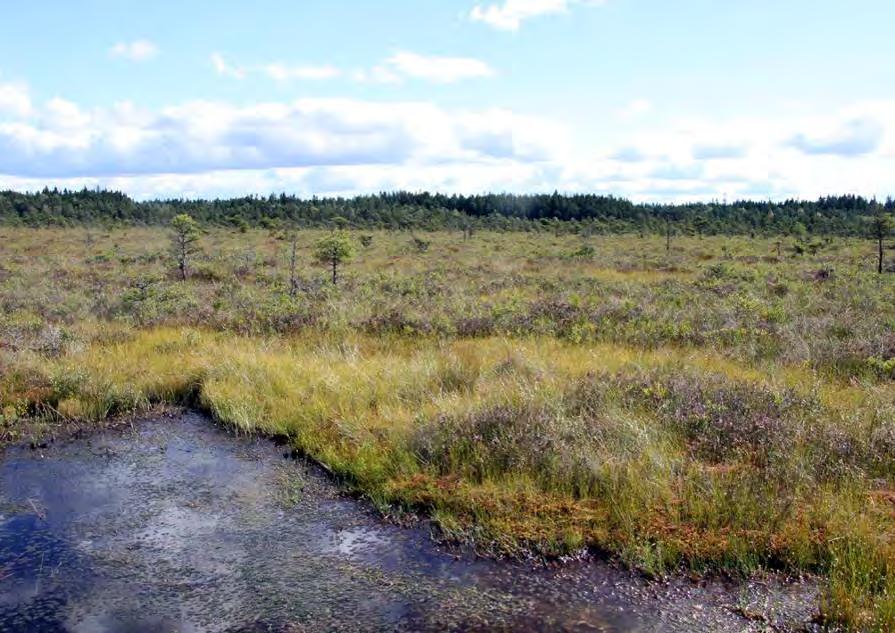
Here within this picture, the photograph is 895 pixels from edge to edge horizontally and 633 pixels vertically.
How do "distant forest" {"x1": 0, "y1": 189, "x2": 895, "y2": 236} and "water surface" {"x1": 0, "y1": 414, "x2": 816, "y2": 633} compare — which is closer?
"water surface" {"x1": 0, "y1": 414, "x2": 816, "y2": 633}

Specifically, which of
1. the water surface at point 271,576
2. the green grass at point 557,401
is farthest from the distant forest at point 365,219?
the water surface at point 271,576

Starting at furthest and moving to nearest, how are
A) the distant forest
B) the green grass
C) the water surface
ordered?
the distant forest
the green grass
the water surface

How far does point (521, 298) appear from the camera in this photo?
16.9 m

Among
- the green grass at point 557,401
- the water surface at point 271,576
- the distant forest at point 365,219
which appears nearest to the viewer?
the water surface at point 271,576

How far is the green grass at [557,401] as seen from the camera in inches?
227

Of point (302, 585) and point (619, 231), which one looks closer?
point (302, 585)

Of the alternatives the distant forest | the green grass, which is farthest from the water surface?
the distant forest

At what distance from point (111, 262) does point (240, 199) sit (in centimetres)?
7566

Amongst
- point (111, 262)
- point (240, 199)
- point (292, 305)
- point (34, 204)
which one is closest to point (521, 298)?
point (292, 305)

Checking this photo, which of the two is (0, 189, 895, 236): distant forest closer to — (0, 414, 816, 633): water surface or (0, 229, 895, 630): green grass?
(0, 229, 895, 630): green grass

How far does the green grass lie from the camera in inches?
227

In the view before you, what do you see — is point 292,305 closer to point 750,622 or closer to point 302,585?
point 302,585

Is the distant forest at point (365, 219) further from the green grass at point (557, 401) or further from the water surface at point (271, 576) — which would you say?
the water surface at point (271, 576)

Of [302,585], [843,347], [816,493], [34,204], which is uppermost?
[34,204]
